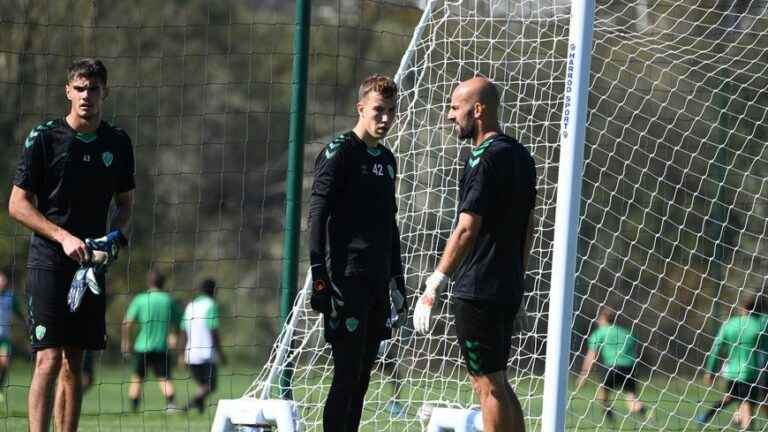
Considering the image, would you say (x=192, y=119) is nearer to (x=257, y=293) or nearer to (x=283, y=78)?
(x=283, y=78)

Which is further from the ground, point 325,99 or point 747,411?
point 325,99

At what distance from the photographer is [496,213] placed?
19.3 ft

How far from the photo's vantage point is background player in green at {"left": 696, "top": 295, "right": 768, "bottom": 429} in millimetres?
9172

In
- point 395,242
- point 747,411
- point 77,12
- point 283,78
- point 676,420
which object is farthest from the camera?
point 283,78

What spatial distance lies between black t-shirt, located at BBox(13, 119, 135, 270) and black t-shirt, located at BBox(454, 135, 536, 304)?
176cm

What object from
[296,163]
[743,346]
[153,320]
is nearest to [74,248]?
[296,163]

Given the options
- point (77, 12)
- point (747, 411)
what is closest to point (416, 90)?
point (747, 411)

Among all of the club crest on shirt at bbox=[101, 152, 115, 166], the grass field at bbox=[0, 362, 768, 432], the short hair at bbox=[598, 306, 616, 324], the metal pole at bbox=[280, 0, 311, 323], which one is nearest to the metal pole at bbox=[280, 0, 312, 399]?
the metal pole at bbox=[280, 0, 311, 323]

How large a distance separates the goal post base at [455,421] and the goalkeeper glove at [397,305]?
49 centimetres

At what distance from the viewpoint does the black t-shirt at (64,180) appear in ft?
19.1

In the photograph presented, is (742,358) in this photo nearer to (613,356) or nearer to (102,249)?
(613,356)

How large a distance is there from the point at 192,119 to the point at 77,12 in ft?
11.8

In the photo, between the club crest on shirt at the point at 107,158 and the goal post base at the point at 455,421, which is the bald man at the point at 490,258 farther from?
the club crest on shirt at the point at 107,158

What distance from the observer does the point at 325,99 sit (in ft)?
79.5
